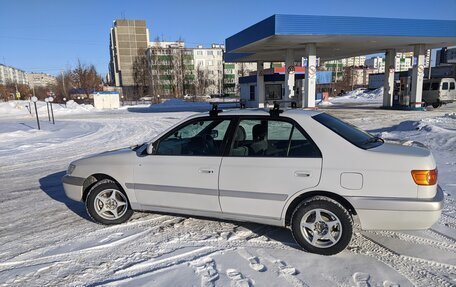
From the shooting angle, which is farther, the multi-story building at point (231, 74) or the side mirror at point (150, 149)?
the multi-story building at point (231, 74)

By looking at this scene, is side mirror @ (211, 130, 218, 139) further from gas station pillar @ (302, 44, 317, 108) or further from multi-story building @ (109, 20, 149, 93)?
multi-story building @ (109, 20, 149, 93)

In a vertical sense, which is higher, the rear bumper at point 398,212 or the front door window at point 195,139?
the front door window at point 195,139

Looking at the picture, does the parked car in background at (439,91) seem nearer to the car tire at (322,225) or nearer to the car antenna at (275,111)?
the car antenna at (275,111)

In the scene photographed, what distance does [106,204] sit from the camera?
4.50 meters

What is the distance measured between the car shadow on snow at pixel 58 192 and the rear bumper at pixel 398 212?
159 inches

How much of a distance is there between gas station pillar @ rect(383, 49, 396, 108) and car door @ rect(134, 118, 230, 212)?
29206mm

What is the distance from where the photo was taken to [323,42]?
2331 centimetres

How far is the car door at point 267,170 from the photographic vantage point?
3488 mm

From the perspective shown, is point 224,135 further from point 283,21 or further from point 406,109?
point 406,109

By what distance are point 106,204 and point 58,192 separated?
2393 mm

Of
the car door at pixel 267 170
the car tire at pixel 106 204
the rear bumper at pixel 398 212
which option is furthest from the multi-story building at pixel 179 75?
the rear bumper at pixel 398 212

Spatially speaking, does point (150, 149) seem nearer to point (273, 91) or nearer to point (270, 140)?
point (270, 140)

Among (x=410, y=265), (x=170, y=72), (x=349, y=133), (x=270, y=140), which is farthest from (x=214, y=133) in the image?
(x=170, y=72)

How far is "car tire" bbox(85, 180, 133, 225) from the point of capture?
4488 millimetres
